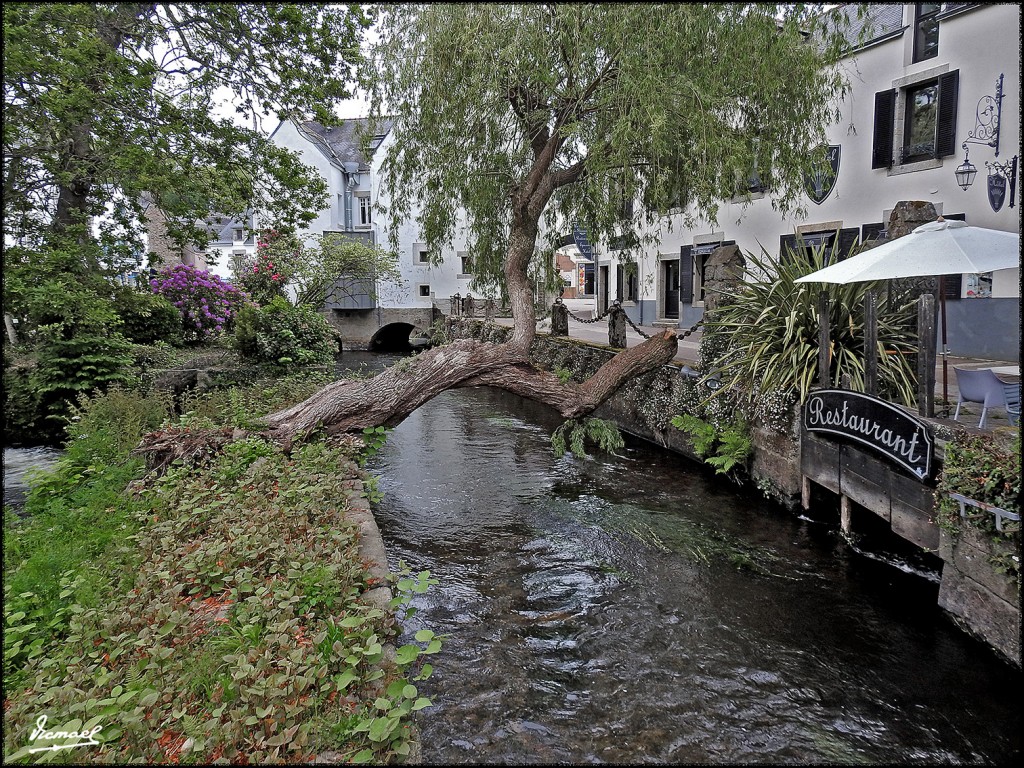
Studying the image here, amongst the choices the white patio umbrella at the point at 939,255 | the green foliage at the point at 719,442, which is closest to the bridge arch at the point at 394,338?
the green foliage at the point at 719,442

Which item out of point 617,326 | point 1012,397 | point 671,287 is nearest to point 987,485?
point 1012,397

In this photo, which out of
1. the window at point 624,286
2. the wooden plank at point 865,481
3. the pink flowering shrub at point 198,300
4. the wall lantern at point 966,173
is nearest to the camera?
the wooden plank at point 865,481

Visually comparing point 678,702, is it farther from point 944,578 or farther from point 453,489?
point 453,489

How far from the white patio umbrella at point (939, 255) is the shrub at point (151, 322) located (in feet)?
38.9

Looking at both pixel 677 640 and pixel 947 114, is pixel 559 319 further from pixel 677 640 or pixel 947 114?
pixel 677 640

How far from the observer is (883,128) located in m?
13.6

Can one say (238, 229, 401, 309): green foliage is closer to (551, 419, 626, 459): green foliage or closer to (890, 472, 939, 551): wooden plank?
(551, 419, 626, 459): green foliage

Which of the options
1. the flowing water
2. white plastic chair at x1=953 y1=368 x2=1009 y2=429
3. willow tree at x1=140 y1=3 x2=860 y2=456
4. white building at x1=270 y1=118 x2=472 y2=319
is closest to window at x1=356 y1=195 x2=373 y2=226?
white building at x1=270 y1=118 x2=472 y2=319

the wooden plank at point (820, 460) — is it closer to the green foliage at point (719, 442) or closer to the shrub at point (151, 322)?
the green foliage at point (719, 442)

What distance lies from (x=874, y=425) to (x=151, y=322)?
13.8 meters

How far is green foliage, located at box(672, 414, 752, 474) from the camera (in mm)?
8630

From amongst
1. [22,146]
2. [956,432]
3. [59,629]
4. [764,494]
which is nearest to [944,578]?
[956,432]

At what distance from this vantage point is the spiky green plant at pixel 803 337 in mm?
7406

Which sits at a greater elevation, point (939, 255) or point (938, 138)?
point (938, 138)
